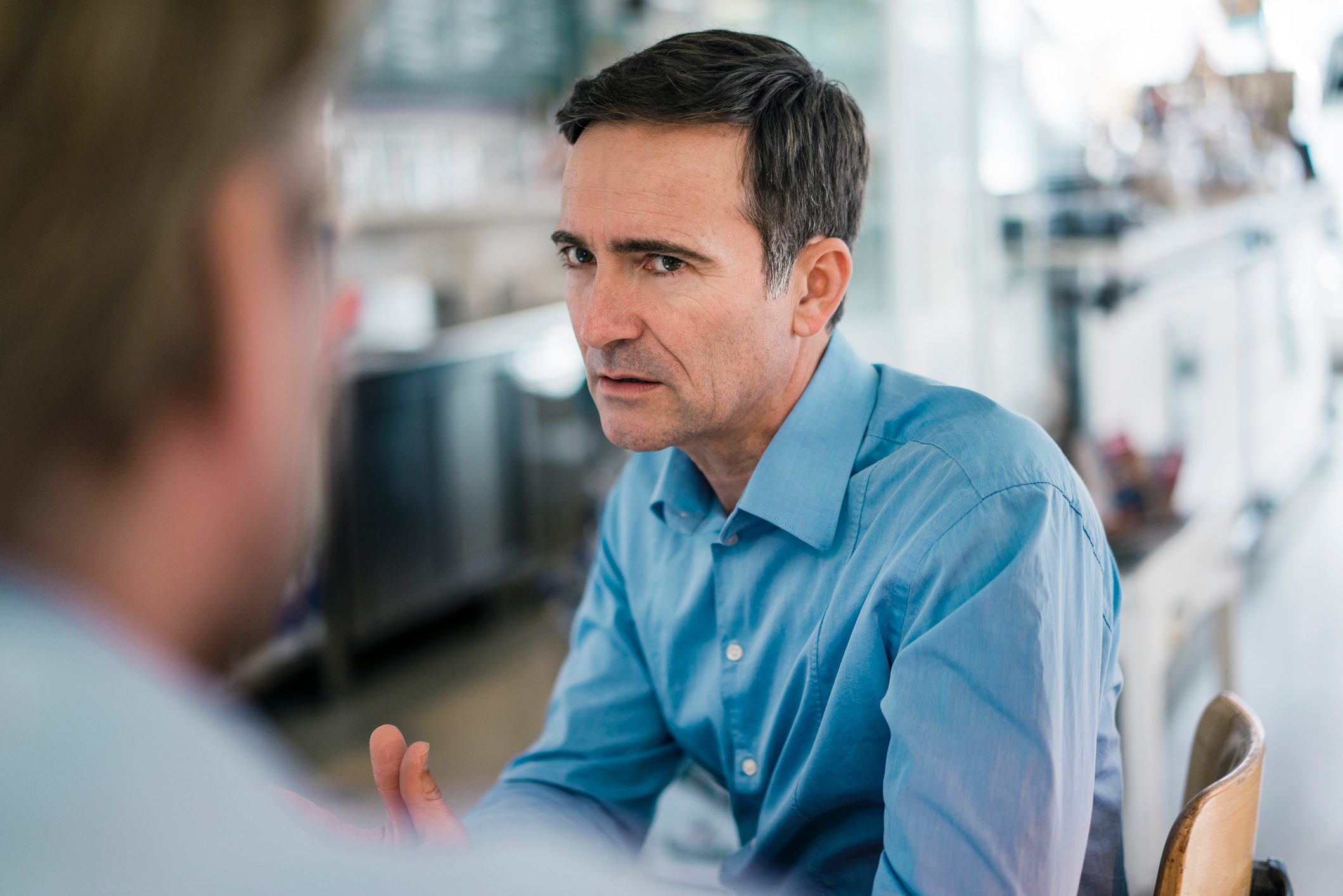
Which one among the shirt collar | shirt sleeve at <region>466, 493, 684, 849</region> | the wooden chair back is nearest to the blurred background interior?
shirt sleeve at <region>466, 493, 684, 849</region>

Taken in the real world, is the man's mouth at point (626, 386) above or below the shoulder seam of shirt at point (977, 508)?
above

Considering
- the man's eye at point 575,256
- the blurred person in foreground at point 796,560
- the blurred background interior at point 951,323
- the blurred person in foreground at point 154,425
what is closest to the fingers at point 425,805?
the blurred person in foreground at point 796,560

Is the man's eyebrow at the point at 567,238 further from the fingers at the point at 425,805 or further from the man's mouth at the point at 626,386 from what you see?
the fingers at the point at 425,805

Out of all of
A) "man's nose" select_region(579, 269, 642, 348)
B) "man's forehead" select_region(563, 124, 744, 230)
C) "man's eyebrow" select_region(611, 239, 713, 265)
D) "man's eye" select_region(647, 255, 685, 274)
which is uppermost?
"man's forehead" select_region(563, 124, 744, 230)

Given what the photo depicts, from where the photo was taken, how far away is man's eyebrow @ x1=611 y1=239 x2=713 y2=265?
3.69ft

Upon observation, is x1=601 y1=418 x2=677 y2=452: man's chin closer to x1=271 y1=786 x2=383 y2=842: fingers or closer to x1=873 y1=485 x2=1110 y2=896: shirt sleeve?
x1=873 y1=485 x2=1110 y2=896: shirt sleeve

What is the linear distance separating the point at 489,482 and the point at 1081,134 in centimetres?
221

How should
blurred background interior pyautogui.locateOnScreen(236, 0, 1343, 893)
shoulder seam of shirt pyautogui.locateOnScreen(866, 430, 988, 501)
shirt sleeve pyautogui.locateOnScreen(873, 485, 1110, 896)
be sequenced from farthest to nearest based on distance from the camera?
blurred background interior pyautogui.locateOnScreen(236, 0, 1343, 893) → shoulder seam of shirt pyautogui.locateOnScreen(866, 430, 988, 501) → shirt sleeve pyautogui.locateOnScreen(873, 485, 1110, 896)

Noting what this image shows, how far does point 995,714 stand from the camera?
0.89 meters

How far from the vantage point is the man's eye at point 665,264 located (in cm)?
115

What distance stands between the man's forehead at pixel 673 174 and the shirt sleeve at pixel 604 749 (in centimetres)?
47

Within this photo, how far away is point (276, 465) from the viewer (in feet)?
1.24

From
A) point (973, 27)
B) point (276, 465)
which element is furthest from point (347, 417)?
point (276, 465)

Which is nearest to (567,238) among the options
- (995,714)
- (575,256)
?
(575,256)
